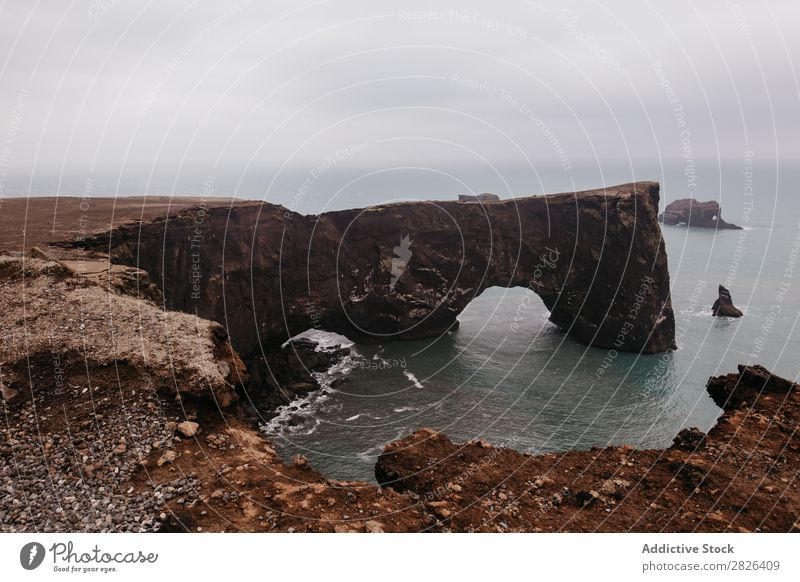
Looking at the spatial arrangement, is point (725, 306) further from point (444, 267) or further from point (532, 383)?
point (444, 267)

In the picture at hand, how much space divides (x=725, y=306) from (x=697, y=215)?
84.8m

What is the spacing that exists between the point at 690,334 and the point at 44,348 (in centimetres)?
6032

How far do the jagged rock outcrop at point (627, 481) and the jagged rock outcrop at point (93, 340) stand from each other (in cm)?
717

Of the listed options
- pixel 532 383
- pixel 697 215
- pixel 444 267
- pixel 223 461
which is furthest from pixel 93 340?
pixel 697 215

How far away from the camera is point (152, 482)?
1175 centimetres

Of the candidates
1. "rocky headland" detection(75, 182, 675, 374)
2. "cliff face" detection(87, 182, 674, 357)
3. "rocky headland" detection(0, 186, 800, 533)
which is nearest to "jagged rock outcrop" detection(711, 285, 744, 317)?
"cliff face" detection(87, 182, 674, 357)

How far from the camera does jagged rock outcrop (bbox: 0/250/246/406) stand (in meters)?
14.8

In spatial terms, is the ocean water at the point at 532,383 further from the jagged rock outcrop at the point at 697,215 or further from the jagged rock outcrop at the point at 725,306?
the jagged rock outcrop at the point at 697,215

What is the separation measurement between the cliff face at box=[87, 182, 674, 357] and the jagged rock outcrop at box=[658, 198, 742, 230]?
7411 centimetres

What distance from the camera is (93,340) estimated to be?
15.9m

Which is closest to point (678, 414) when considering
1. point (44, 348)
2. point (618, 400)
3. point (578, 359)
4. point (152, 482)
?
point (618, 400)

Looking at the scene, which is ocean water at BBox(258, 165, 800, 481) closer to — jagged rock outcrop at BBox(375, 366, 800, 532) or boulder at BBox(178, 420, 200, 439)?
jagged rock outcrop at BBox(375, 366, 800, 532)

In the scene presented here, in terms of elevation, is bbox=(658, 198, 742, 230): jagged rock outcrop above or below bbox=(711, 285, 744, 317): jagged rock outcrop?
above
